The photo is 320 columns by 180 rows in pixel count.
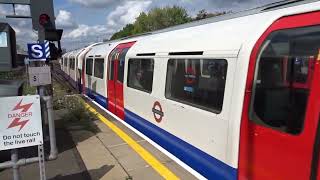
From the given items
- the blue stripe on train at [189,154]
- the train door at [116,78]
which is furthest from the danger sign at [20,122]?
the train door at [116,78]

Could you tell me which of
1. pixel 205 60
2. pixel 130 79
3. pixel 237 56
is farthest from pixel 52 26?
pixel 237 56

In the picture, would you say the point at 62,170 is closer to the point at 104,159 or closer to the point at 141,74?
the point at 104,159

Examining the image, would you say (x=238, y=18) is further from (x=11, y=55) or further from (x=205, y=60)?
(x=11, y=55)

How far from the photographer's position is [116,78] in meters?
12.3

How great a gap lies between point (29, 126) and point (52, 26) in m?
6.37

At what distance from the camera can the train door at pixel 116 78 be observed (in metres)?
11.6

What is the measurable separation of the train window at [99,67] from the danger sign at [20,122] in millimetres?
9713

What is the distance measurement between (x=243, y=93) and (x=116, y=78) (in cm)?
776

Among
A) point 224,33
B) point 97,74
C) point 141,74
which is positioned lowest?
point 97,74

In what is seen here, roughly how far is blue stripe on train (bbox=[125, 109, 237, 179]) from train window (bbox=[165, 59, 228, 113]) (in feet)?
2.21

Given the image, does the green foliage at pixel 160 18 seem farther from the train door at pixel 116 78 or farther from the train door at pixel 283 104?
the train door at pixel 283 104

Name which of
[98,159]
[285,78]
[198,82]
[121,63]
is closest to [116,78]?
[121,63]

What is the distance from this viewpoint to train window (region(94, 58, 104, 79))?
48.6 feet

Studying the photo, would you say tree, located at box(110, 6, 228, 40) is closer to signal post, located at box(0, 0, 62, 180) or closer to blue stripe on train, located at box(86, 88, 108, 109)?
blue stripe on train, located at box(86, 88, 108, 109)
